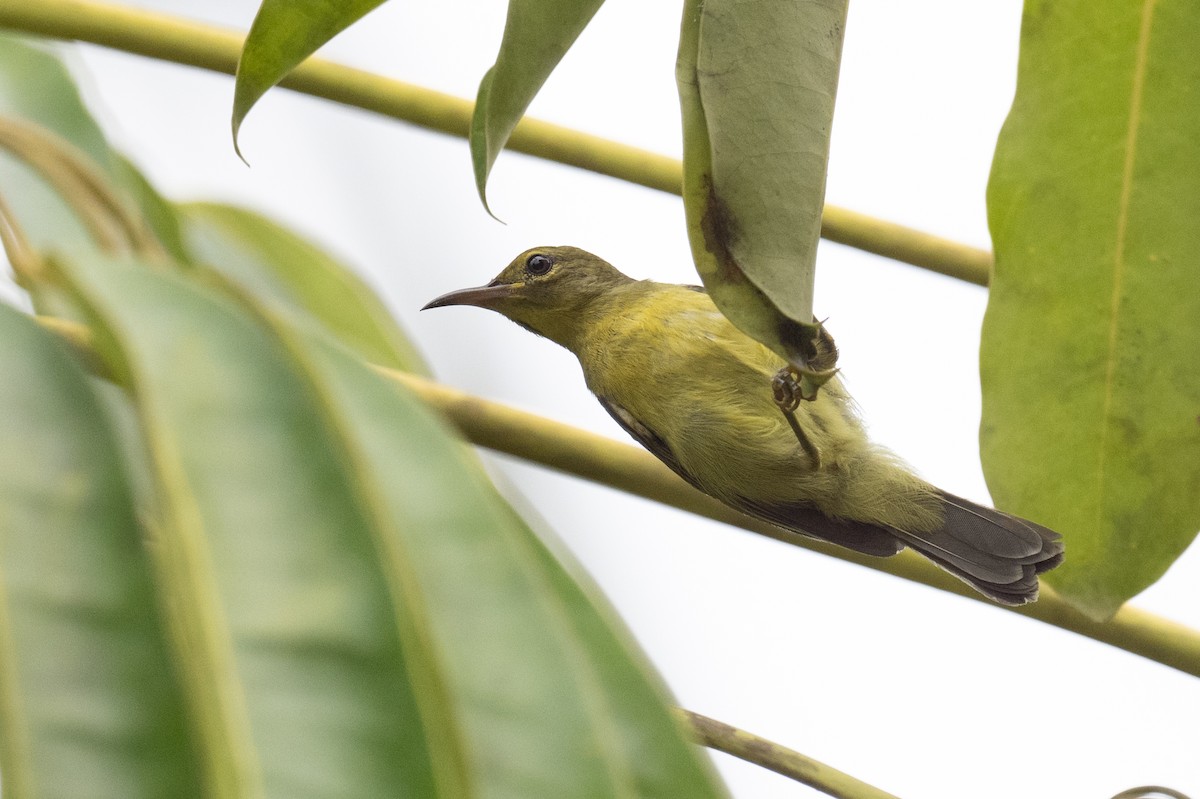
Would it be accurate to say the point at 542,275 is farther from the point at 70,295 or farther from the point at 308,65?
the point at 70,295

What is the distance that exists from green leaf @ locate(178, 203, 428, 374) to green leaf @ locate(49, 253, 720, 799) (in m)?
1.18

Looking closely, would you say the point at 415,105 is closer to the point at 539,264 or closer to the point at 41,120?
the point at 41,120

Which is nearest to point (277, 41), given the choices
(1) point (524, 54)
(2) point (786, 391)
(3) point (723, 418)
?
(1) point (524, 54)

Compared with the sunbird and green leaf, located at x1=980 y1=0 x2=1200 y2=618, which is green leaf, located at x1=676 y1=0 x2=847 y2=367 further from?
the sunbird

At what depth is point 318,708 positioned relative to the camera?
133 centimetres

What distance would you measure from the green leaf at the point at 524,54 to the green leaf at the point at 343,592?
1.40 feet

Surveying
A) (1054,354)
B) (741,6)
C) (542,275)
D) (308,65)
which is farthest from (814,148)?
(542,275)

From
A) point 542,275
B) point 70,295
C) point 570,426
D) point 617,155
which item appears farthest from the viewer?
point 542,275

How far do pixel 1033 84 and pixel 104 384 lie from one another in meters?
1.61

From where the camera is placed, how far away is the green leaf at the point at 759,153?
4.06ft

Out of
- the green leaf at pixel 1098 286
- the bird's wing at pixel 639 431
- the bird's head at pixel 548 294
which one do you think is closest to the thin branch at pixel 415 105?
the green leaf at pixel 1098 286

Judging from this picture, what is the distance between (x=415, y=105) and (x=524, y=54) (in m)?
0.96

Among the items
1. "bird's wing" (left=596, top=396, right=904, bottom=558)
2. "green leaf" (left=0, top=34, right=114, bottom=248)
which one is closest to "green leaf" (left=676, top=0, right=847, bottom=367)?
"green leaf" (left=0, top=34, right=114, bottom=248)

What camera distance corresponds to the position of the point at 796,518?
10.6ft
